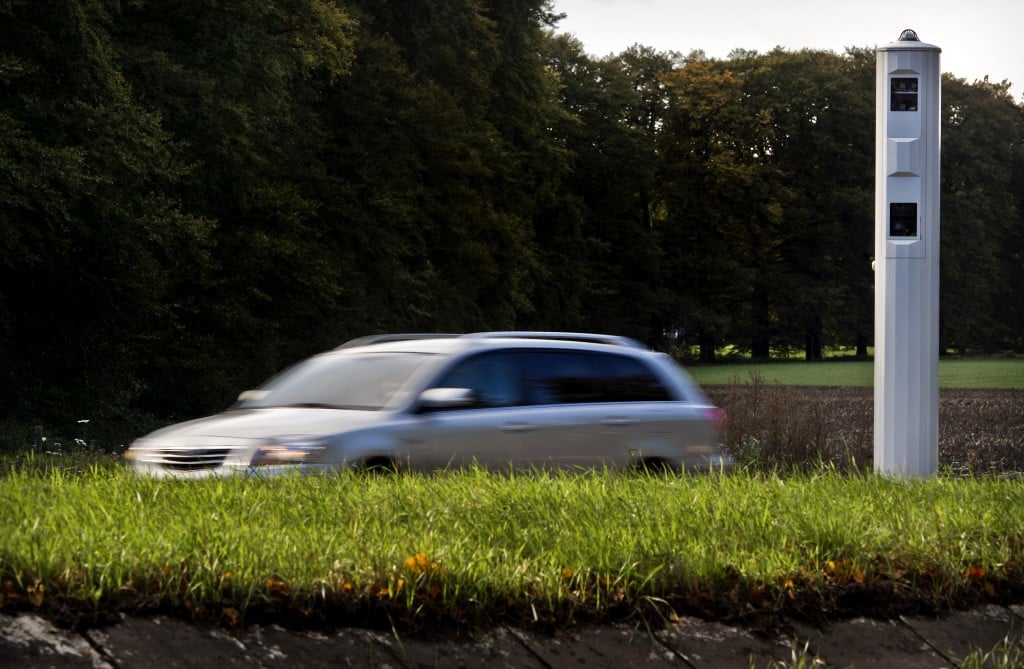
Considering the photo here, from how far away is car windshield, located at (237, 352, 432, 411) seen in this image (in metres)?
10.2

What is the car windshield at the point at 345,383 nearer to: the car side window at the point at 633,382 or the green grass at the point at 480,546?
the car side window at the point at 633,382

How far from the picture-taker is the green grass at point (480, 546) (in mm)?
5207

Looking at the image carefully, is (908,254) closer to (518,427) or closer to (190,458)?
(518,427)

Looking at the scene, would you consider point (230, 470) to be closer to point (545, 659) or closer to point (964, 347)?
point (545, 659)

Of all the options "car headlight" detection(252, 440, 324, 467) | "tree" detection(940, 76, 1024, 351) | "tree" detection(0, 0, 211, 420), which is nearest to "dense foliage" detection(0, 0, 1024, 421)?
"tree" detection(0, 0, 211, 420)

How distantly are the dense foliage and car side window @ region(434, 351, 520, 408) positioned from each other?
15.7 m

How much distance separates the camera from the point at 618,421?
10.8 metres

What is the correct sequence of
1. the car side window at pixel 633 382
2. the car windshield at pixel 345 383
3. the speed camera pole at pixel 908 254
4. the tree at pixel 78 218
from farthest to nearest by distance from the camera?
the tree at pixel 78 218
the car side window at pixel 633 382
the speed camera pole at pixel 908 254
the car windshield at pixel 345 383

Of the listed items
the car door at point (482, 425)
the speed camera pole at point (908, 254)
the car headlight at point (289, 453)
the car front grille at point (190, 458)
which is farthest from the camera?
the speed camera pole at point (908, 254)

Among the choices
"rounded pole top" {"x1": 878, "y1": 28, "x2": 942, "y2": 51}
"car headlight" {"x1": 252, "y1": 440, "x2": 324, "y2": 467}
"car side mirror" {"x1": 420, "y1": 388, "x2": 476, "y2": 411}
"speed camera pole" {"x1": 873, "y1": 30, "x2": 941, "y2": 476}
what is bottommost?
"car headlight" {"x1": 252, "y1": 440, "x2": 324, "y2": 467}

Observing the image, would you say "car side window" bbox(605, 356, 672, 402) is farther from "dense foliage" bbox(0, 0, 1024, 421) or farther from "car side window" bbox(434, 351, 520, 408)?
"dense foliage" bbox(0, 0, 1024, 421)

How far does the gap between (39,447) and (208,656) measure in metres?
18.6

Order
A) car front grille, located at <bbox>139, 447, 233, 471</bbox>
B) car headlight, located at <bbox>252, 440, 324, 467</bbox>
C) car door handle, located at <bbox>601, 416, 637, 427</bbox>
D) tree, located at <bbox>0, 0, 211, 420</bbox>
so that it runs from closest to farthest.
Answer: car headlight, located at <bbox>252, 440, 324, 467</bbox>, car front grille, located at <bbox>139, 447, 233, 471</bbox>, car door handle, located at <bbox>601, 416, 637, 427</bbox>, tree, located at <bbox>0, 0, 211, 420</bbox>

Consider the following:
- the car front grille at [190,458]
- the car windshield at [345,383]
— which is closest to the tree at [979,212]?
the car windshield at [345,383]
